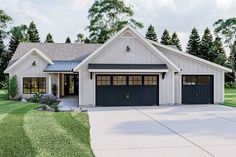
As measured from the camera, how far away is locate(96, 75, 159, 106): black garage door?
18453mm

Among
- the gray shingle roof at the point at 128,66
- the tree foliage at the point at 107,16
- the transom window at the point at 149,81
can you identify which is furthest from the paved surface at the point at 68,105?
the tree foliage at the point at 107,16

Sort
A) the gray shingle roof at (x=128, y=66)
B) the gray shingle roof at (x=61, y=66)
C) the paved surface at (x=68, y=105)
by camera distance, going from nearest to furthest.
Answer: the paved surface at (x=68, y=105), the gray shingle roof at (x=128, y=66), the gray shingle roof at (x=61, y=66)

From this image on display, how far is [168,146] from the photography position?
785cm

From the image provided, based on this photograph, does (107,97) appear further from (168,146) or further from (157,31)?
(157,31)

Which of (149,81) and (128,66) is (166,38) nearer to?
(149,81)

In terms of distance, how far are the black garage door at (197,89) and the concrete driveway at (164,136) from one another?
20.9 ft

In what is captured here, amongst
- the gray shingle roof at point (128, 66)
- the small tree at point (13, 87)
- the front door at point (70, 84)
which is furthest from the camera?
the front door at point (70, 84)

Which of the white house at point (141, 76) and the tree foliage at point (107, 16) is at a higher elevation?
the tree foliage at point (107, 16)

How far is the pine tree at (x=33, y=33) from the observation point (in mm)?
52184

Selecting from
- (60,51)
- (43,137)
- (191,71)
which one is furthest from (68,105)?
(43,137)

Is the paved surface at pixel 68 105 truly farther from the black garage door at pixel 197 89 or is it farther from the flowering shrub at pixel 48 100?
the black garage door at pixel 197 89

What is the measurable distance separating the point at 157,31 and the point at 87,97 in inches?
1591

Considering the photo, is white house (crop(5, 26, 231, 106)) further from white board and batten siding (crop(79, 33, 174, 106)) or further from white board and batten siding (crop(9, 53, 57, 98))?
white board and batten siding (crop(9, 53, 57, 98))

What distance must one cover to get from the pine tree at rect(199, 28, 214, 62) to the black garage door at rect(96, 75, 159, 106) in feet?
106
